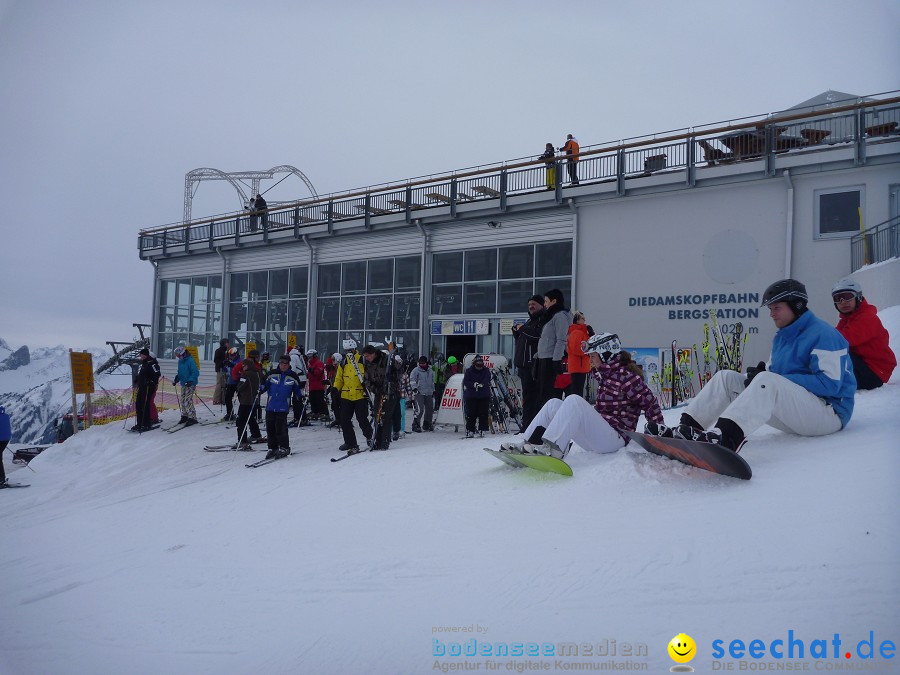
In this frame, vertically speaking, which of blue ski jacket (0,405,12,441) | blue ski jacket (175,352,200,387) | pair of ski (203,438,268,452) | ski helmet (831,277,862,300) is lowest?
pair of ski (203,438,268,452)

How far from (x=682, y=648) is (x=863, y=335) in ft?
15.1

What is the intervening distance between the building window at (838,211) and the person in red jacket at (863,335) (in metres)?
9.30

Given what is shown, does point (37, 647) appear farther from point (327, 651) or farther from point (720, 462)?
point (720, 462)

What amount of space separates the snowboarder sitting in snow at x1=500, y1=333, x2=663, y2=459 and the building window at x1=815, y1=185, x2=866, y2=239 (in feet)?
35.7

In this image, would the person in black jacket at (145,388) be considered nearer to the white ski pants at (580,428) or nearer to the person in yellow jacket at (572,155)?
the person in yellow jacket at (572,155)

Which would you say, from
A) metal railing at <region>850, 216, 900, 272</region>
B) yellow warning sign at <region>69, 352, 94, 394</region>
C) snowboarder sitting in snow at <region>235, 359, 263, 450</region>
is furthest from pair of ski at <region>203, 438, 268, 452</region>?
metal railing at <region>850, 216, 900, 272</region>

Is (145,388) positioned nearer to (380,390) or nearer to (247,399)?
(247,399)

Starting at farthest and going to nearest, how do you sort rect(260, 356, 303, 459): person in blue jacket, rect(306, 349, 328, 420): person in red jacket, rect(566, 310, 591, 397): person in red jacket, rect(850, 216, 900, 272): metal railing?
rect(306, 349, 328, 420): person in red jacket
rect(850, 216, 900, 272): metal railing
rect(260, 356, 303, 459): person in blue jacket
rect(566, 310, 591, 397): person in red jacket

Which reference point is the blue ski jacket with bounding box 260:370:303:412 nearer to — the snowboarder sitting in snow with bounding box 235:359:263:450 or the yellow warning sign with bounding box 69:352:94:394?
the snowboarder sitting in snow with bounding box 235:359:263:450

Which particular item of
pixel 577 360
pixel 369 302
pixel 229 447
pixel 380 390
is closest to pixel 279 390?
pixel 380 390

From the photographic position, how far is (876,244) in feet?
41.8

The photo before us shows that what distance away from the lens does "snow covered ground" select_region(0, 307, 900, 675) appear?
3.22 meters

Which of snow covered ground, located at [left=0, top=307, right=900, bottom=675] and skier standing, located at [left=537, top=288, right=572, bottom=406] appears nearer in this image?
snow covered ground, located at [left=0, top=307, right=900, bottom=675]

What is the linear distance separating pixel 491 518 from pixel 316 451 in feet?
22.9
